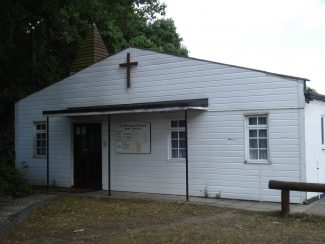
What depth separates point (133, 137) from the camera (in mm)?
15859

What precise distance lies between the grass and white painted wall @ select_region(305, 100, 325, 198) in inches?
105

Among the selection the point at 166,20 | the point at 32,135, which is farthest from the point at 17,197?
the point at 166,20

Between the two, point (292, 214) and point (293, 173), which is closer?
point (292, 214)

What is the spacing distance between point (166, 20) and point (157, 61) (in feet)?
79.5

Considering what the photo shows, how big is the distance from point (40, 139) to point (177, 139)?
6.22 m

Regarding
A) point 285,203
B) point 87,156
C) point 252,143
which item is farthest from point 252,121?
point 87,156

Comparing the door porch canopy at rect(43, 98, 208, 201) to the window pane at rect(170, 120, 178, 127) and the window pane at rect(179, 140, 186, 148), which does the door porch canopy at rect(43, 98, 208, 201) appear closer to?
the window pane at rect(170, 120, 178, 127)

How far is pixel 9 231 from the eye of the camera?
33.3 feet

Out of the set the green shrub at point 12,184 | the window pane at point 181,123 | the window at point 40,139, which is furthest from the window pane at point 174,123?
the window at point 40,139

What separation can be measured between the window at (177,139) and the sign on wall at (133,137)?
78cm

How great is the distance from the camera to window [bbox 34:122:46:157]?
60.8 feet

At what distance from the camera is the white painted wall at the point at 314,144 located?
13180mm

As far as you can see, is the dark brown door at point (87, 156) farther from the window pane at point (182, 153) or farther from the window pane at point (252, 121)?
the window pane at point (252, 121)

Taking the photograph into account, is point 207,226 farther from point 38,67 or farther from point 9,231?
point 38,67
